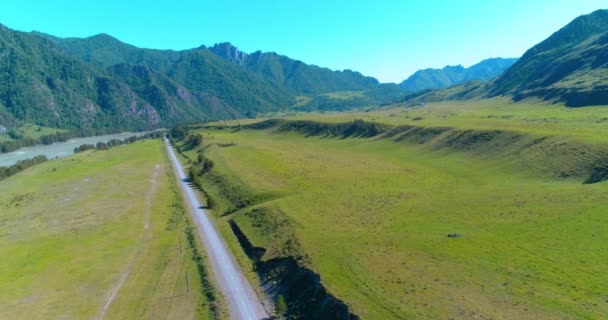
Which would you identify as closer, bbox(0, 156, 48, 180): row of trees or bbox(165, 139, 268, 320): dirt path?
bbox(165, 139, 268, 320): dirt path

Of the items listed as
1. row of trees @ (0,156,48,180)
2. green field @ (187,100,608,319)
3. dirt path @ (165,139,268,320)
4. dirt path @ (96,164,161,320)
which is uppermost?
row of trees @ (0,156,48,180)

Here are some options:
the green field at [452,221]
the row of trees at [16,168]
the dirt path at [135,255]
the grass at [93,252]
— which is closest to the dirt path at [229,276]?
the grass at [93,252]

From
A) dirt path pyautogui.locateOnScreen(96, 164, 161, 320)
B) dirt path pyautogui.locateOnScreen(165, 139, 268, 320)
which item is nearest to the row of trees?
dirt path pyautogui.locateOnScreen(96, 164, 161, 320)

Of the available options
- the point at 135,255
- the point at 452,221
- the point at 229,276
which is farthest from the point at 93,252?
the point at 452,221

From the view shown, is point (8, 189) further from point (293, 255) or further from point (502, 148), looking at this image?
point (502, 148)

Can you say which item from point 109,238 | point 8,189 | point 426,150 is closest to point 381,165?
point 426,150

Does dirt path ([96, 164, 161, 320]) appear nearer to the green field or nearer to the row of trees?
the green field
